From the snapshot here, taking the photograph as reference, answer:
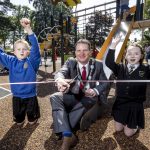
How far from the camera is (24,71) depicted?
3.80 meters

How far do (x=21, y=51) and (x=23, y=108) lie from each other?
37.8 inches

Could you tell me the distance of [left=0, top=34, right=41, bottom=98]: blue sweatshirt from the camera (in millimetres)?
3791

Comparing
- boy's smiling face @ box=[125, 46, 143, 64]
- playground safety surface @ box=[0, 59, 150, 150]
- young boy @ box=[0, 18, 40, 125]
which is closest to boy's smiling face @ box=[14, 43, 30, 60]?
young boy @ box=[0, 18, 40, 125]

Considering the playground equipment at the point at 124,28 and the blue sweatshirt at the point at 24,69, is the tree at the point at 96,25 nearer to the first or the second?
the playground equipment at the point at 124,28

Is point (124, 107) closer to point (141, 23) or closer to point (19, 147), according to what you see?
point (19, 147)

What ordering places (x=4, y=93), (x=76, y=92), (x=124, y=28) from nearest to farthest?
(x=76, y=92) → (x=4, y=93) → (x=124, y=28)

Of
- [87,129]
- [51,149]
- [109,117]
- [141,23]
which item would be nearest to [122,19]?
[141,23]

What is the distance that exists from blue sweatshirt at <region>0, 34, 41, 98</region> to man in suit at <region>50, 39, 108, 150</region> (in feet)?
1.71

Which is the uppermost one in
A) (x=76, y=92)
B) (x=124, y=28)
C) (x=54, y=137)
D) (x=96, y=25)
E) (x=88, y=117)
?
(x=96, y=25)

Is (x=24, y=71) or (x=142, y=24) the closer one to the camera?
(x=24, y=71)

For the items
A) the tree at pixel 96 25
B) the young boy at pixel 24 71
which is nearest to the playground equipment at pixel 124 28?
the young boy at pixel 24 71

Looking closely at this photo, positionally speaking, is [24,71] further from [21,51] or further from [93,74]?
[93,74]

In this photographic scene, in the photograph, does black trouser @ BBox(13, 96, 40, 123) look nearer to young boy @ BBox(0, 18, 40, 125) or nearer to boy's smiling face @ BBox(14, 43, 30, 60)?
young boy @ BBox(0, 18, 40, 125)

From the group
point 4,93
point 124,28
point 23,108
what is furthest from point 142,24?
point 23,108
